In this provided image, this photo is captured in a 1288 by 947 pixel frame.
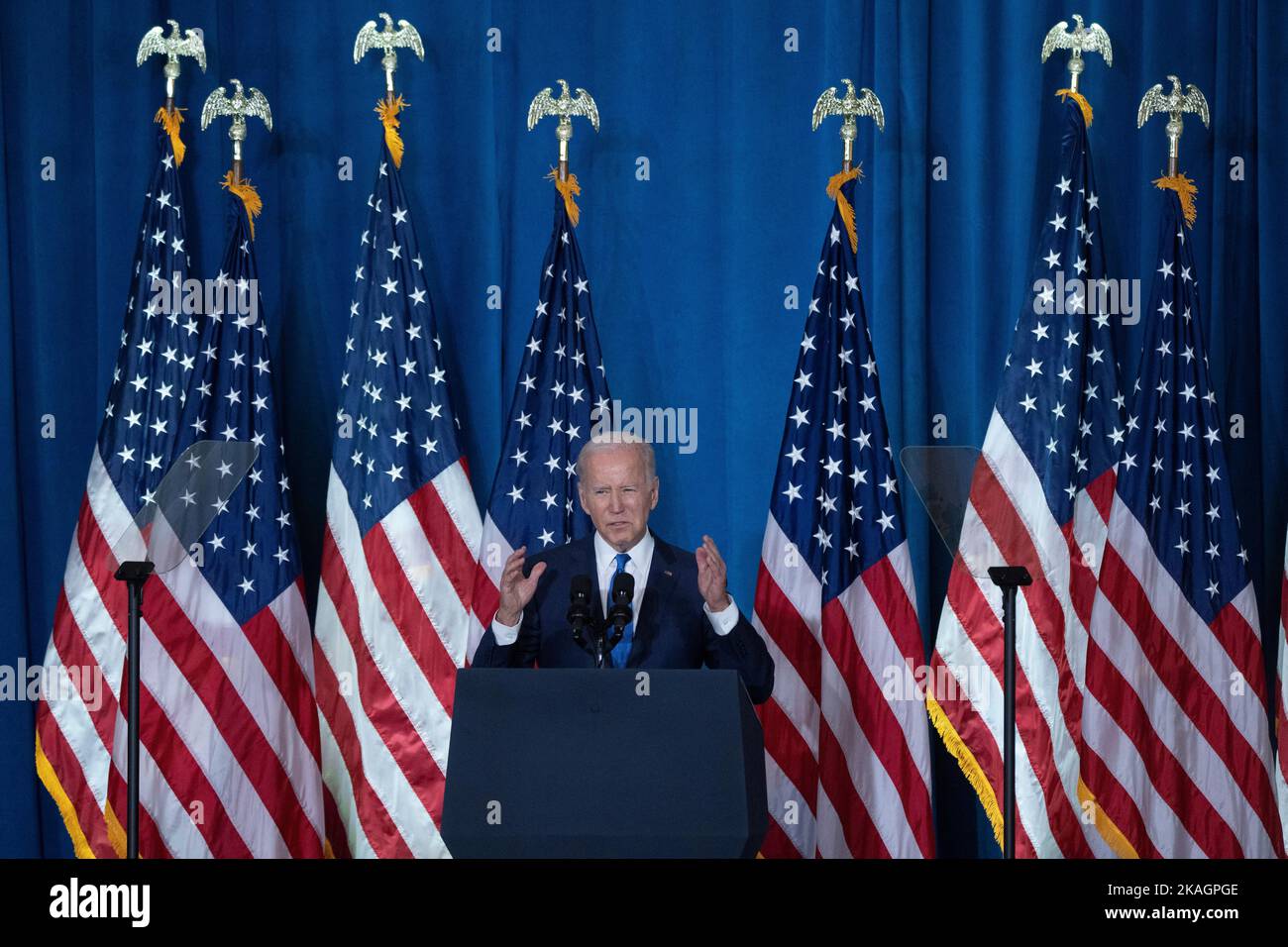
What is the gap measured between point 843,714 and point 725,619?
3.89 feet

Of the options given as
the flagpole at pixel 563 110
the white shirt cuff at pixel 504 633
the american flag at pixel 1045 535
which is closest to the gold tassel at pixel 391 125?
the flagpole at pixel 563 110

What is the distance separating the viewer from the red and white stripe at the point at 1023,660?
15.9 feet

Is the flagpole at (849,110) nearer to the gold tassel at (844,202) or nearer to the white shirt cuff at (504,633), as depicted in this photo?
the gold tassel at (844,202)

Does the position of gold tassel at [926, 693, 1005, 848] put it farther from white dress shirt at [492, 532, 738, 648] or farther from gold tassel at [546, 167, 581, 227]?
→ gold tassel at [546, 167, 581, 227]

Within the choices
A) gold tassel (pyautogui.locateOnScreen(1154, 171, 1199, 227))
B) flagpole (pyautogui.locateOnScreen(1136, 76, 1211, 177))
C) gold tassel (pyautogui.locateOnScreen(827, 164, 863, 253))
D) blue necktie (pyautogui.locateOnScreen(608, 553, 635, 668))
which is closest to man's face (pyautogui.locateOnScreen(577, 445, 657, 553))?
blue necktie (pyautogui.locateOnScreen(608, 553, 635, 668))

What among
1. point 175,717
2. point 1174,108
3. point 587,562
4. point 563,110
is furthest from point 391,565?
point 1174,108

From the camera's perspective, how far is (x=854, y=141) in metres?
5.39

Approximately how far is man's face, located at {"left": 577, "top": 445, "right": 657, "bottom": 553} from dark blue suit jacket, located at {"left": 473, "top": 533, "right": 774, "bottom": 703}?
5.8 inches

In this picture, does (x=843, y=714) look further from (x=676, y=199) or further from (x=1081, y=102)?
(x=1081, y=102)

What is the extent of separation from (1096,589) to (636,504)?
5.98ft

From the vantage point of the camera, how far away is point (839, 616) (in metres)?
5.01

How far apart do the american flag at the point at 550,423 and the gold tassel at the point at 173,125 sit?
1.34m

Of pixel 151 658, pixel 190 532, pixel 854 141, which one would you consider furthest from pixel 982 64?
pixel 151 658

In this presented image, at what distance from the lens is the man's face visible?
13.5 ft
